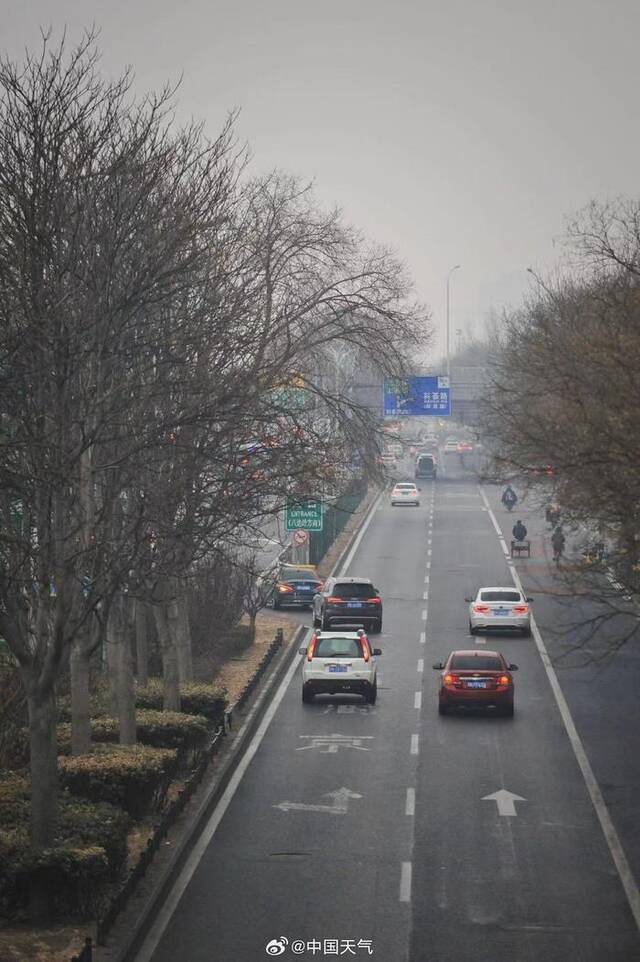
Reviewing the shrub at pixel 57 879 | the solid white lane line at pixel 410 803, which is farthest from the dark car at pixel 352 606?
the shrub at pixel 57 879

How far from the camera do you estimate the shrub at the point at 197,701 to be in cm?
3017

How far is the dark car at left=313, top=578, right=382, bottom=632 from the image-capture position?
4662cm

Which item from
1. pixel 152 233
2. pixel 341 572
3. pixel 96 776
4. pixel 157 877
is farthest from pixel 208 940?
pixel 341 572

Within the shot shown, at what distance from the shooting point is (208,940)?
56.4ft

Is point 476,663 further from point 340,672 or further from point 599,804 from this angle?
point 599,804

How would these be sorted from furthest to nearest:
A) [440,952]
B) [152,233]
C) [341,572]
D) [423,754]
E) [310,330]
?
[341,572] < [310,330] < [423,754] < [152,233] < [440,952]

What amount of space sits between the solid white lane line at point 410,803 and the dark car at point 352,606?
21.4 meters

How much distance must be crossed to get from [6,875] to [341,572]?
45.8 meters

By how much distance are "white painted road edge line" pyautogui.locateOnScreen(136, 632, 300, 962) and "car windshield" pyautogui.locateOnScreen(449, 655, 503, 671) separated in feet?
13.4

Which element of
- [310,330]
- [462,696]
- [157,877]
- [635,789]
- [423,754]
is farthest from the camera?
[310,330]

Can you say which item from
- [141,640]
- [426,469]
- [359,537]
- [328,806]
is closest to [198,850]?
[328,806]

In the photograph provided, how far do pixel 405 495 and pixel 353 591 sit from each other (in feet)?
155

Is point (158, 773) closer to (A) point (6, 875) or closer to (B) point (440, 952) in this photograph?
(A) point (6, 875)

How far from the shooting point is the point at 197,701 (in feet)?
99.3
